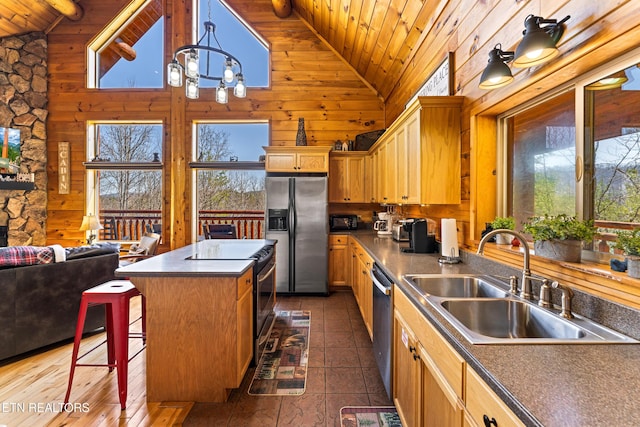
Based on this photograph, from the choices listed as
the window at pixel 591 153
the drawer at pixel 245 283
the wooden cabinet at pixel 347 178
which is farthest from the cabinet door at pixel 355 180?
the window at pixel 591 153

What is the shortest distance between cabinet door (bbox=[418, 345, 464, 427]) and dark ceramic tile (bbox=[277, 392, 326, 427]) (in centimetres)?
79

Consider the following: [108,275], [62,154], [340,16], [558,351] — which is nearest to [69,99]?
[62,154]

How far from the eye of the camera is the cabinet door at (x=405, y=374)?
4.84 ft

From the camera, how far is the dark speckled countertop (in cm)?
66

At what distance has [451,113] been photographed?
8.07 feet

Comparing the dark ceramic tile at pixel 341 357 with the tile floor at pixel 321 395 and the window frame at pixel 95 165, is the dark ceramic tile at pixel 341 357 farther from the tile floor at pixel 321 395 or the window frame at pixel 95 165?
the window frame at pixel 95 165

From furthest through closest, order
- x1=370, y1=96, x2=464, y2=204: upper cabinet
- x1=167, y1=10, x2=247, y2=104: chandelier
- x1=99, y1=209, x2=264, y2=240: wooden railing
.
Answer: x1=99, y1=209, x2=264, y2=240: wooden railing, x1=167, y1=10, x2=247, y2=104: chandelier, x1=370, y1=96, x2=464, y2=204: upper cabinet

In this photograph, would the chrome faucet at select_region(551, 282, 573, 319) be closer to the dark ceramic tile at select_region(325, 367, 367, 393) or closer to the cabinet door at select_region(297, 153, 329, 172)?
the dark ceramic tile at select_region(325, 367, 367, 393)

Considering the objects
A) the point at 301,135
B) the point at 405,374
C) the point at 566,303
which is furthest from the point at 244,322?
the point at 301,135

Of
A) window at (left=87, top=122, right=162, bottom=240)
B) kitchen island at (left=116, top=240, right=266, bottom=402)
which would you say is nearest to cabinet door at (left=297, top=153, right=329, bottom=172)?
window at (left=87, top=122, right=162, bottom=240)

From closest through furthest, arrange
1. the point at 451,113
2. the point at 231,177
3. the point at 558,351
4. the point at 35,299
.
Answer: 1. the point at 558,351
2. the point at 451,113
3. the point at 35,299
4. the point at 231,177

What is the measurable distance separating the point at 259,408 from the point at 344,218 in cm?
327

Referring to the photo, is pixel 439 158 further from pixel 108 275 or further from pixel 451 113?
pixel 108 275

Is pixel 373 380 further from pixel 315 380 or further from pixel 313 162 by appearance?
pixel 313 162
